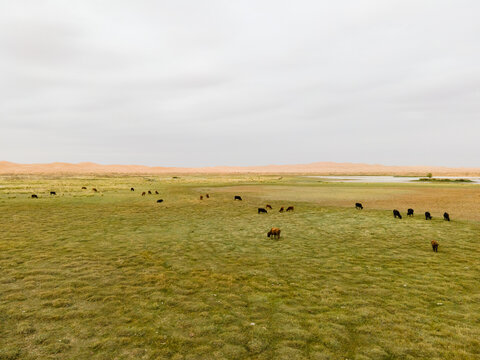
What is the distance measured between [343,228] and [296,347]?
14.6 metres

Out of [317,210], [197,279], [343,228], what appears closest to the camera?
[197,279]

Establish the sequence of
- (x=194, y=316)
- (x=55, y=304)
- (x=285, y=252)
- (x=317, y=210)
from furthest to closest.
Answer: (x=317, y=210) → (x=285, y=252) → (x=55, y=304) → (x=194, y=316)

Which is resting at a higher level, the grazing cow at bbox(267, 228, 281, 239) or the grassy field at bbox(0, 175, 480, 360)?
the grazing cow at bbox(267, 228, 281, 239)

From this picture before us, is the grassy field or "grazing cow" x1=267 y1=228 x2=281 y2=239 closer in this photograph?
the grassy field

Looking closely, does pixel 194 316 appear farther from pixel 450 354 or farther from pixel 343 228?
pixel 343 228

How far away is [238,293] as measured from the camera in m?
9.39

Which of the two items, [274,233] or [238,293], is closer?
[238,293]

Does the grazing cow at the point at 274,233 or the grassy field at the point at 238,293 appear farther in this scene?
the grazing cow at the point at 274,233

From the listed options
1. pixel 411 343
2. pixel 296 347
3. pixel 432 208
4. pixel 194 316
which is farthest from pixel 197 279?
pixel 432 208

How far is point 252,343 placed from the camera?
21.6 ft

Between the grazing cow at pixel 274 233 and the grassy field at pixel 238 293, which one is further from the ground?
the grazing cow at pixel 274 233

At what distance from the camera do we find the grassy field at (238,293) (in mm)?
6477

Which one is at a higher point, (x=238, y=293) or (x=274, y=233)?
(x=274, y=233)

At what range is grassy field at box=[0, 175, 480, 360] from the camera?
255 inches
